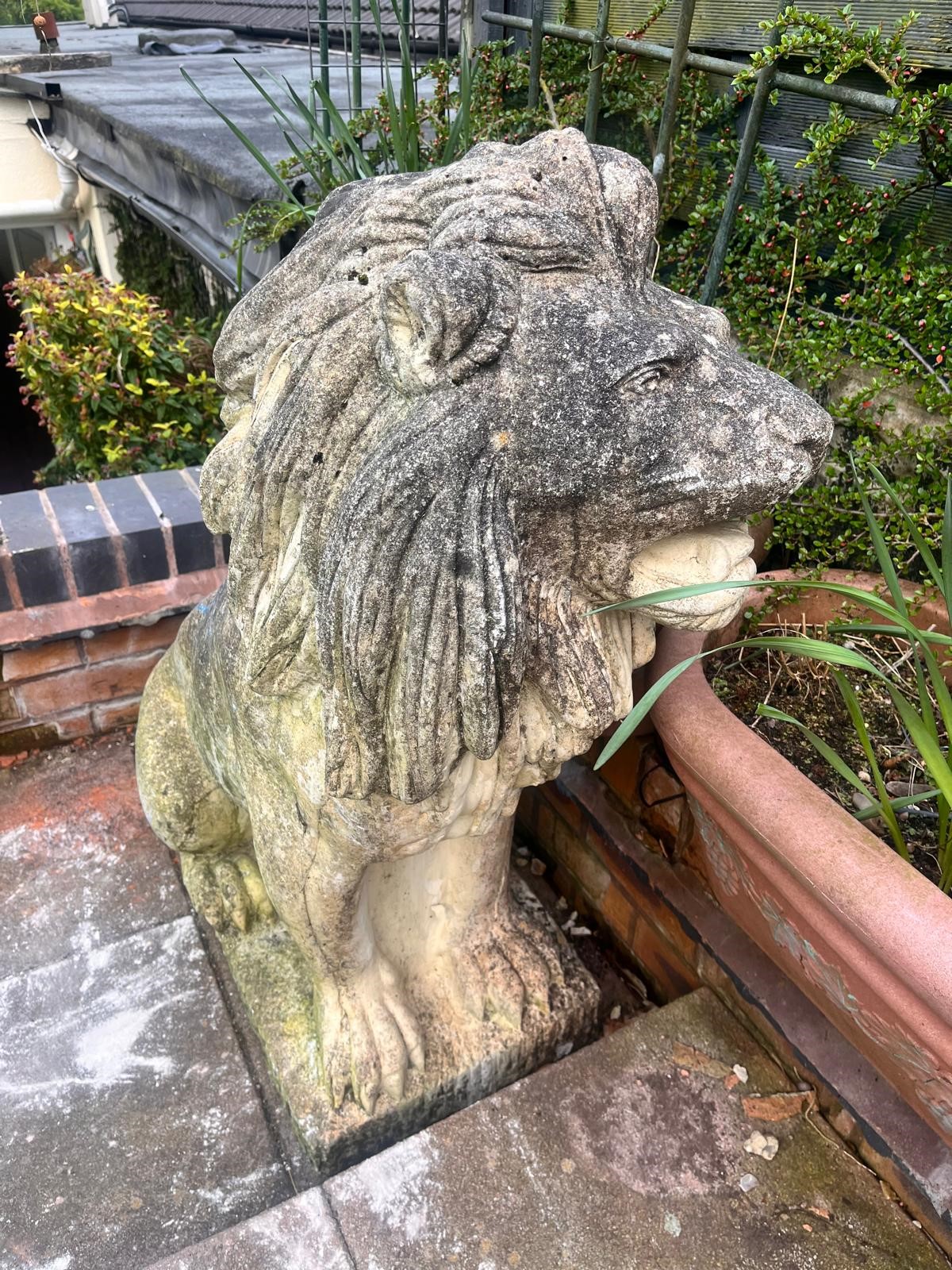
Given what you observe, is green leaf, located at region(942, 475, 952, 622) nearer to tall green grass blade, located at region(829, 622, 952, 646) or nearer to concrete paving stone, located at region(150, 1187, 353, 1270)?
tall green grass blade, located at region(829, 622, 952, 646)

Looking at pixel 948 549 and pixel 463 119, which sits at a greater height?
pixel 463 119

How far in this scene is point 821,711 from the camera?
1.55 metres

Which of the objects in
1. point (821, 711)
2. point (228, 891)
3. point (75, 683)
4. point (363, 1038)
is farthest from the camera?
point (75, 683)

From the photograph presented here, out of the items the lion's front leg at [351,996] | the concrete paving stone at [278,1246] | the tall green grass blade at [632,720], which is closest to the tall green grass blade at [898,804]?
the tall green grass blade at [632,720]

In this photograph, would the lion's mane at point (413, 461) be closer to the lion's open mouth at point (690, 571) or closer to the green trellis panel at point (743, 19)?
the lion's open mouth at point (690, 571)

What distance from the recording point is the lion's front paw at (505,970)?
156cm

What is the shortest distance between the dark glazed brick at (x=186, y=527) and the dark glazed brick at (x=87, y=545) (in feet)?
0.46

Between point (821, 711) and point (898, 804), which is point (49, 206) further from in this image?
point (898, 804)

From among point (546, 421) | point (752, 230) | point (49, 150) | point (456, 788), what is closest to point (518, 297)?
point (546, 421)

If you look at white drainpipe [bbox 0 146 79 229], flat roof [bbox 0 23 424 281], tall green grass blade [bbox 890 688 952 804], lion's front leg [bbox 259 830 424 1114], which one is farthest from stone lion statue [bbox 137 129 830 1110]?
white drainpipe [bbox 0 146 79 229]

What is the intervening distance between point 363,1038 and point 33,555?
1241 mm

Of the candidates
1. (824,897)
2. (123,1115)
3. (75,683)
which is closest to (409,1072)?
(123,1115)

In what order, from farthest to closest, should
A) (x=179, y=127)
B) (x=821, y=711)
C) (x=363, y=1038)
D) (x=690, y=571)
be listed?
(x=179, y=127)
(x=821, y=711)
(x=363, y=1038)
(x=690, y=571)

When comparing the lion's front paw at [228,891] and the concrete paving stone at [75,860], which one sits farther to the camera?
the concrete paving stone at [75,860]
